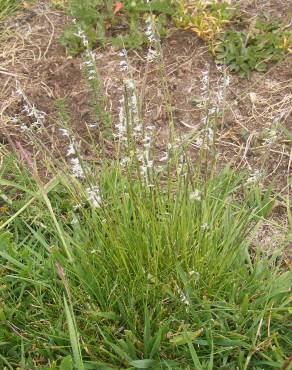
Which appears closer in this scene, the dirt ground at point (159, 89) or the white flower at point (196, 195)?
the white flower at point (196, 195)

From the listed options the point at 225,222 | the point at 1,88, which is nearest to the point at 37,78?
the point at 1,88

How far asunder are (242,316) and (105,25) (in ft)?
6.89

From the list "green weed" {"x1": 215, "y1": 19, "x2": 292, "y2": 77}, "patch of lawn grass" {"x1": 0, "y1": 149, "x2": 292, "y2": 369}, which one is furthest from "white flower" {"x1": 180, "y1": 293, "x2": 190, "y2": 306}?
"green weed" {"x1": 215, "y1": 19, "x2": 292, "y2": 77}

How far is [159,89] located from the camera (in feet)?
10.1

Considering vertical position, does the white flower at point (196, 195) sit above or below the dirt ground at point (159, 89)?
above

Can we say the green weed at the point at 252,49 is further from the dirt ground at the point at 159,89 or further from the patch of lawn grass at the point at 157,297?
the patch of lawn grass at the point at 157,297

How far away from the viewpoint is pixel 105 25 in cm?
330

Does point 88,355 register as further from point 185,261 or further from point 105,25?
point 105,25

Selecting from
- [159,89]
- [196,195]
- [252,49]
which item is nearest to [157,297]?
[196,195]

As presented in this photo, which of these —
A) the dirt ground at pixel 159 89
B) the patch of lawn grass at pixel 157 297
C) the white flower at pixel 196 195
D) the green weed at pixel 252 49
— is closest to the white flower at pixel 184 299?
the patch of lawn grass at pixel 157 297

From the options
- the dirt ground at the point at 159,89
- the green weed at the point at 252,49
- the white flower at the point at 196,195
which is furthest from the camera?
the green weed at the point at 252,49

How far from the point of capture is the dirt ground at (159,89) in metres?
2.81

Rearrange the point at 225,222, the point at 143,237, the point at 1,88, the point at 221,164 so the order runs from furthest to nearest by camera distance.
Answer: the point at 1,88 < the point at 221,164 < the point at 225,222 < the point at 143,237

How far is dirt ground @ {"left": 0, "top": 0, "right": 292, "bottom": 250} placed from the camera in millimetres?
2812
